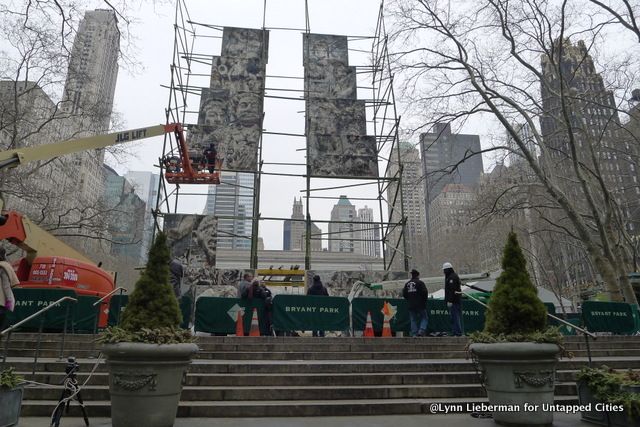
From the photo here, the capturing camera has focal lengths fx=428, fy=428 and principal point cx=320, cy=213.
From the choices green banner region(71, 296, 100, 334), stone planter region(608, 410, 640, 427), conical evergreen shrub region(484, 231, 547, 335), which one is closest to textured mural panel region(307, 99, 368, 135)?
green banner region(71, 296, 100, 334)

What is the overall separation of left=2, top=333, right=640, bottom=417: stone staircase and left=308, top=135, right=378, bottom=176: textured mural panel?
35.5 feet

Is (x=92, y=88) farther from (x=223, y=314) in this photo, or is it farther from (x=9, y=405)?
(x=9, y=405)

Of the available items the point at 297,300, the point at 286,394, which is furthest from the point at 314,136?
the point at 286,394

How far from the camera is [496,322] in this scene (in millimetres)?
5254

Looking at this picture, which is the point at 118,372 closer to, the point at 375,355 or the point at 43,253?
the point at 375,355

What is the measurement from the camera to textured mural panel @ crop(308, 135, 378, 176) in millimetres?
18922

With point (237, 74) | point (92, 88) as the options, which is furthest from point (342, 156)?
point (92, 88)

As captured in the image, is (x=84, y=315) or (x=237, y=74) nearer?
(x=84, y=315)

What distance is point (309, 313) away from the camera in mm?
11961

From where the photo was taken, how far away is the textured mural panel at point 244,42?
820 inches

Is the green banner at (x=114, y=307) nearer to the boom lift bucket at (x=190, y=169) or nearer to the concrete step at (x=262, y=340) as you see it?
the concrete step at (x=262, y=340)

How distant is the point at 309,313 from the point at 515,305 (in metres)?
7.47

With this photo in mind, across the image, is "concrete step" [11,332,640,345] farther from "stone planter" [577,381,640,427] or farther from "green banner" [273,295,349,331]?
"stone planter" [577,381,640,427]

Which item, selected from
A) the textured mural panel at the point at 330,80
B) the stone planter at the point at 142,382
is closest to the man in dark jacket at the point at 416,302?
the stone planter at the point at 142,382
